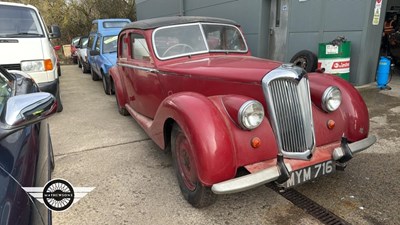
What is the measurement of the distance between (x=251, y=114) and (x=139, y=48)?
8.60ft

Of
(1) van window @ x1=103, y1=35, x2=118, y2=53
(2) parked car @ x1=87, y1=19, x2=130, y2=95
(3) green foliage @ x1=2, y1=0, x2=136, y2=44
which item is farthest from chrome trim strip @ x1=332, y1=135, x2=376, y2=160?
(3) green foliage @ x1=2, y1=0, x2=136, y2=44

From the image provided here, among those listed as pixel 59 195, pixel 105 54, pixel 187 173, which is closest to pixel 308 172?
pixel 187 173

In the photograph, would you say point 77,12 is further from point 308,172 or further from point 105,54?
point 308,172

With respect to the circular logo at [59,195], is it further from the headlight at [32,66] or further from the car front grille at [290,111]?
the headlight at [32,66]

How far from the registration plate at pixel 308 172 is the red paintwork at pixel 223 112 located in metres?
0.06

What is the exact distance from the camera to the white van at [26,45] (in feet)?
16.7

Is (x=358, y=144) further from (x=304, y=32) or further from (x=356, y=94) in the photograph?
(x=304, y=32)

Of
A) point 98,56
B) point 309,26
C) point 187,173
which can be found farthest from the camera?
point 98,56

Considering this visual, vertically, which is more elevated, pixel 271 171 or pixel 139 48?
pixel 139 48

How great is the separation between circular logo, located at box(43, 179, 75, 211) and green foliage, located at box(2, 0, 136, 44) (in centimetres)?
2270

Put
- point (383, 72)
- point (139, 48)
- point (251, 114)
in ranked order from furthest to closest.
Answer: point (383, 72)
point (139, 48)
point (251, 114)

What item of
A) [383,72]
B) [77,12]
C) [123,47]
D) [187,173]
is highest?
[77,12]

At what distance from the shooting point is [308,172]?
258 cm

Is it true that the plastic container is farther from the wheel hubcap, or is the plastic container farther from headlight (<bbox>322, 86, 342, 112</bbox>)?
the wheel hubcap
